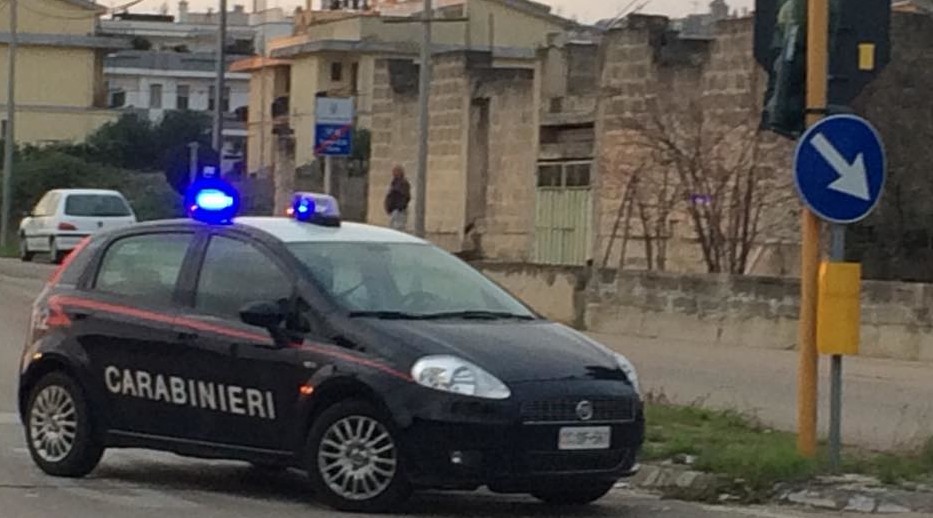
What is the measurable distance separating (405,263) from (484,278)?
570 millimetres

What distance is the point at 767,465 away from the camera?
38.7ft

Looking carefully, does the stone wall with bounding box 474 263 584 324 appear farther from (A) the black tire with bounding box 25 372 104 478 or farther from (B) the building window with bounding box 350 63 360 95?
(B) the building window with bounding box 350 63 360 95

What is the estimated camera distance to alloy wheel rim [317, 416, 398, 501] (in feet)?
34.6

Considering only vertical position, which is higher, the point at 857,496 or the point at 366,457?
the point at 366,457

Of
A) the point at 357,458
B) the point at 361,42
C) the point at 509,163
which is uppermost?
the point at 361,42

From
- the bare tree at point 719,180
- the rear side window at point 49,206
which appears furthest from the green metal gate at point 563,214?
the rear side window at point 49,206

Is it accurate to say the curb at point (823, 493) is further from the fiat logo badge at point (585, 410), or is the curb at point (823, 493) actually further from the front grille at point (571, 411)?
the fiat logo badge at point (585, 410)

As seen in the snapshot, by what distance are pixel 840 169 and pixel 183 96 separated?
9568 centimetres

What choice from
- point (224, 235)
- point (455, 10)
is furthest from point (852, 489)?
point (455, 10)

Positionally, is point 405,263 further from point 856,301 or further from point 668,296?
point 668,296

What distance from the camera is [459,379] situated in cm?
1034

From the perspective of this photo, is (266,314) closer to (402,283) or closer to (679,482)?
(402,283)

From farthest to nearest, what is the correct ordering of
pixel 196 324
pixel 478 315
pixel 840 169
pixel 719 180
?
1. pixel 719 180
2. pixel 840 169
3. pixel 196 324
4. pixel 478 315

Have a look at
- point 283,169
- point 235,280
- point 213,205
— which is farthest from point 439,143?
point 235,280
